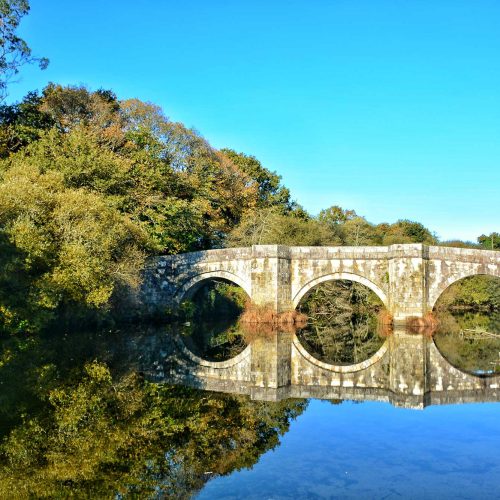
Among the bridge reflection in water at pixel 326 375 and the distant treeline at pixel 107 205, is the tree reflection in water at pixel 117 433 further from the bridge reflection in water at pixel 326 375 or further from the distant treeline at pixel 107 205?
the distant treeline at pixel 107 205

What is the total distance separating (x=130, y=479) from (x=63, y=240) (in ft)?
43.1

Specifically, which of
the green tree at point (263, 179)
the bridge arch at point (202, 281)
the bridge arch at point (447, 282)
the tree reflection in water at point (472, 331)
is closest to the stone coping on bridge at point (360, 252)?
the bridge arch at point (447, 282)

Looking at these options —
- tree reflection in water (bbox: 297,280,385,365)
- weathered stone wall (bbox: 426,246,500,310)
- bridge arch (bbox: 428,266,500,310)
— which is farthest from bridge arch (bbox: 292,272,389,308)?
weathered stone wall (bbox: 426,246,500,310)

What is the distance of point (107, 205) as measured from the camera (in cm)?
2181

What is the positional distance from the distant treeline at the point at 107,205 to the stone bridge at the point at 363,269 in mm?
4346

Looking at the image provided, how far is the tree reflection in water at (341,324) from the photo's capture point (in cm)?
1814

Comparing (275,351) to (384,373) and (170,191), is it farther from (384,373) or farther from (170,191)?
(170,191)

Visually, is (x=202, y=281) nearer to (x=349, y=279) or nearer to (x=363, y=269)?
(x=349, y=279)

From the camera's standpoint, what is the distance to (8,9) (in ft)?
66.5

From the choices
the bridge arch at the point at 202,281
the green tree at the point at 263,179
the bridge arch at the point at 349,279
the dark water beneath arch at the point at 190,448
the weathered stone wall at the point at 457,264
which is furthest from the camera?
the green tree at the point at 263,179

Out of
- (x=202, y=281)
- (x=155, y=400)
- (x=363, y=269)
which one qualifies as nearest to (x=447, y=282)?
(x=363, y=269)

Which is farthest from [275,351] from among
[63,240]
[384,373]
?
[63,240]

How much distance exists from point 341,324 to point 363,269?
4.23 metres

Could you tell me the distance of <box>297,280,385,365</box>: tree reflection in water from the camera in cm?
1814
